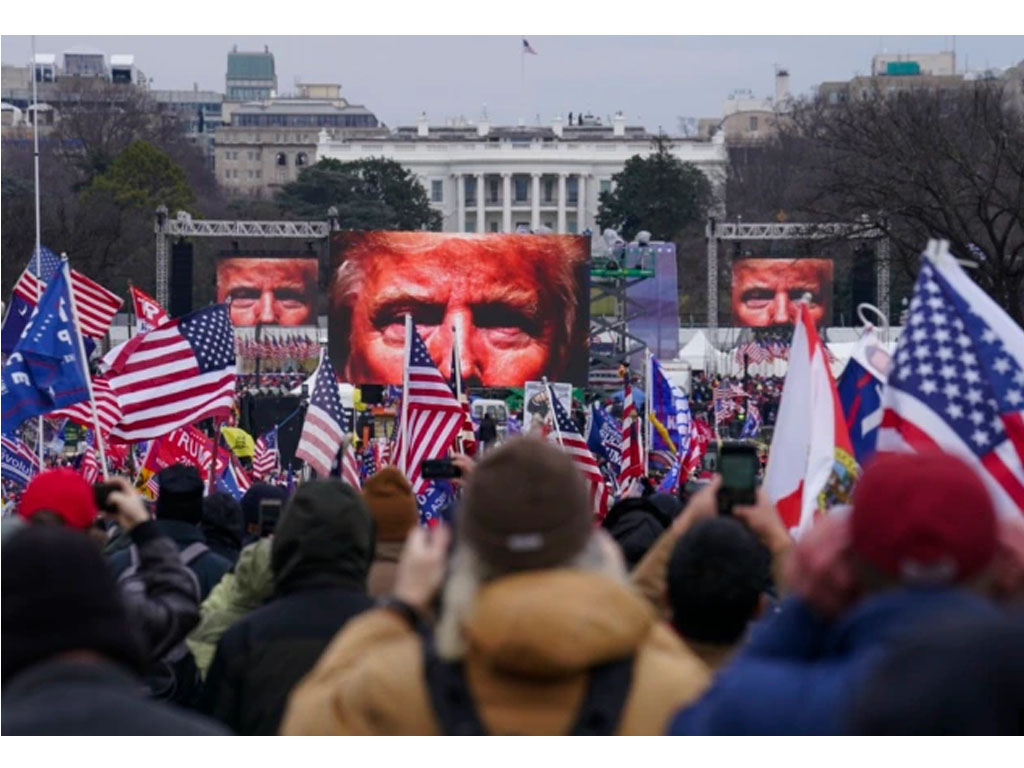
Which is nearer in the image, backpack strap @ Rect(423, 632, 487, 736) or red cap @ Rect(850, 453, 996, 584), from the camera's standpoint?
red cap @ Rect(850, 453, 996, 584)

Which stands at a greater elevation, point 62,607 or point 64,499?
point 62,607

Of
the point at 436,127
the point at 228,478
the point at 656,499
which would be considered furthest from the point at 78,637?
the point at 436,127

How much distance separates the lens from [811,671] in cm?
334

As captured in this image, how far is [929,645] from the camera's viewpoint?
2.96 meters

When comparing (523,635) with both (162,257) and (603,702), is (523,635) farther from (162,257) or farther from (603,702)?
(162,257)

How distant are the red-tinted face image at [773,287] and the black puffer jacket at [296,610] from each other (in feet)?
189

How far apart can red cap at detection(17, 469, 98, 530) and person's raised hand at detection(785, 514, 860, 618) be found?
302 cm

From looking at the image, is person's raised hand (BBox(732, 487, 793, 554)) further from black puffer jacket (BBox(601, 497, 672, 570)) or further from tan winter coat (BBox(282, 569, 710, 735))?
black puffer jacket (BBox(601, 497, 672, 570))

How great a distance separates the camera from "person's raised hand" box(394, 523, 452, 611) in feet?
12.7

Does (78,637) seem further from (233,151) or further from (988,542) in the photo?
(233,151)

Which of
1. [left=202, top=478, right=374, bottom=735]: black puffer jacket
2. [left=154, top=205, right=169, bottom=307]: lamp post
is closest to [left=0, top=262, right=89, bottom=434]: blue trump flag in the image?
[left=202, top=478, right=374, bottom=735]: black puffer jacket

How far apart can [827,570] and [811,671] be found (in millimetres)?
160

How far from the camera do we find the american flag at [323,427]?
13.9m

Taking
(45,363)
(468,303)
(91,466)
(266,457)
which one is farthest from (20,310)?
(468,303)
